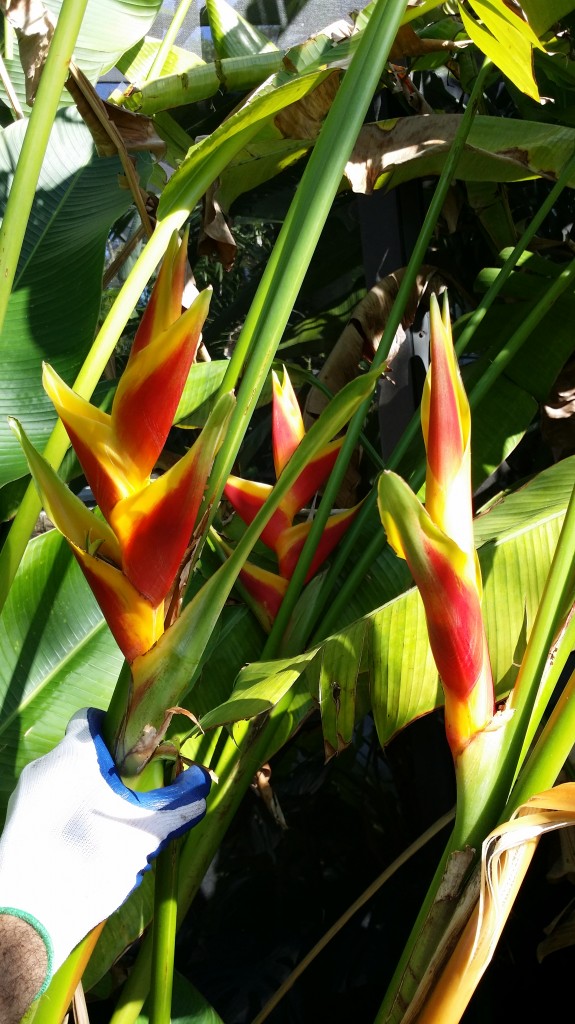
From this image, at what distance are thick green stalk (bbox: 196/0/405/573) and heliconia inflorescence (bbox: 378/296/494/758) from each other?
0.23ft

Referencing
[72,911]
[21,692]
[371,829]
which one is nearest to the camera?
Result: [72,911]

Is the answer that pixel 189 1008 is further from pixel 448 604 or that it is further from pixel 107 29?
pixel 107 29

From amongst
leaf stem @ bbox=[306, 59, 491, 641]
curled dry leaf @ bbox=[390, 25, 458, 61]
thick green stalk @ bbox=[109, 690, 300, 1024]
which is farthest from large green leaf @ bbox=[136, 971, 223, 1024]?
curled dry leaf @ bbox=[390, 25, 458, 61]

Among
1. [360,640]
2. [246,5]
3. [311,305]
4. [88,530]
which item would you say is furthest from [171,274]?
[246,5]

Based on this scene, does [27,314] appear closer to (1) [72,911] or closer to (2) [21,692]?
(2) [21,692]

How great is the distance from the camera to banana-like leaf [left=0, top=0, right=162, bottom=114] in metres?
0.90

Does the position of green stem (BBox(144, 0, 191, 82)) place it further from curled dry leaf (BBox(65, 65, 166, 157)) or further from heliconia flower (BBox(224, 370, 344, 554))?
heliconia flower (BBox(224, 370, 344, 554))

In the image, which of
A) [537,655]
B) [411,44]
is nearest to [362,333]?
[411,44]

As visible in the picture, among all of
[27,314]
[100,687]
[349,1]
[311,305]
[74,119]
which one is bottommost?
[100,687]

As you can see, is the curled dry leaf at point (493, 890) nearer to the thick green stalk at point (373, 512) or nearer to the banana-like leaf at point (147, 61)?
the thick green stalk at point (373, 512)

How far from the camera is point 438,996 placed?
35 centimetres

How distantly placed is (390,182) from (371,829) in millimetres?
964

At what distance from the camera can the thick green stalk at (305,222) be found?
353mm

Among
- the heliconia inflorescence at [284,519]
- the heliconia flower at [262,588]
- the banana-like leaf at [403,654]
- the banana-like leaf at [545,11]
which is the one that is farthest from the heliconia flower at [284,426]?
the banana-like leaf at [545,11]
